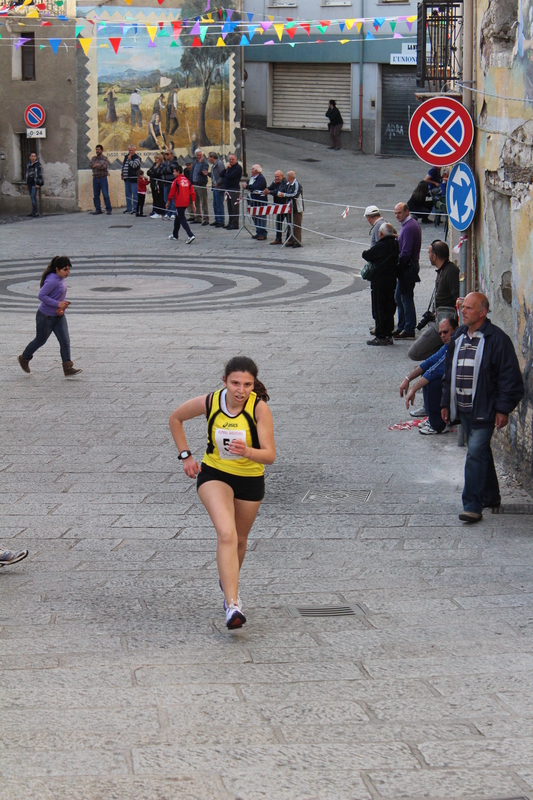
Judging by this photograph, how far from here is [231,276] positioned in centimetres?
2145

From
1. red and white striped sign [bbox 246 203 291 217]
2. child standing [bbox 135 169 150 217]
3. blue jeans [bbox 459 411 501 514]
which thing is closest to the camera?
blue jeans [bbox 459 411 501 514]

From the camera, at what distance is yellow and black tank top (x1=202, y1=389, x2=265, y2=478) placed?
6008 millimetres

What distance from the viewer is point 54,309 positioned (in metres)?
13.0

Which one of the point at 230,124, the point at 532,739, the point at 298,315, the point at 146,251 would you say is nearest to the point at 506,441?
the point at 532,739

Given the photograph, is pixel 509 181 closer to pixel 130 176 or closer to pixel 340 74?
pixel 130 176

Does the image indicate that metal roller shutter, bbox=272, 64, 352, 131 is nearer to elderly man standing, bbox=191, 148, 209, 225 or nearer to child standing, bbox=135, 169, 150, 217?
child standing, bbox=135, 169, 150, 217

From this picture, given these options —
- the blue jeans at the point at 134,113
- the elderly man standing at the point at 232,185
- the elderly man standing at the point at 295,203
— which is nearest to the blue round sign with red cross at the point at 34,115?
the blue jeans at the point at 134,113

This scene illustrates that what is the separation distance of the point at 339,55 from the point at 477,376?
106 ft

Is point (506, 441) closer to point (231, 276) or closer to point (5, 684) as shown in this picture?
point (5, 684)

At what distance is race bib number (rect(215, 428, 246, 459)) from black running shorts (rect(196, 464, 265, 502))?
Result: 0.39 ft

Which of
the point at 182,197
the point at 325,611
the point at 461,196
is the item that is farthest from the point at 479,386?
the point at 182,197

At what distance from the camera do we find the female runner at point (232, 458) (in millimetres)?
5879

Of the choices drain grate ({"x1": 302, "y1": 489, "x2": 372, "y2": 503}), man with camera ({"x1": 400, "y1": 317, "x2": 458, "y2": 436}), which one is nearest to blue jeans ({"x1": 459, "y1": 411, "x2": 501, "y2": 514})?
drain grate ({"x1": 302, "y1": 489, "x2": 372, "y2": 503})

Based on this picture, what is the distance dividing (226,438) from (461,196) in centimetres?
541
